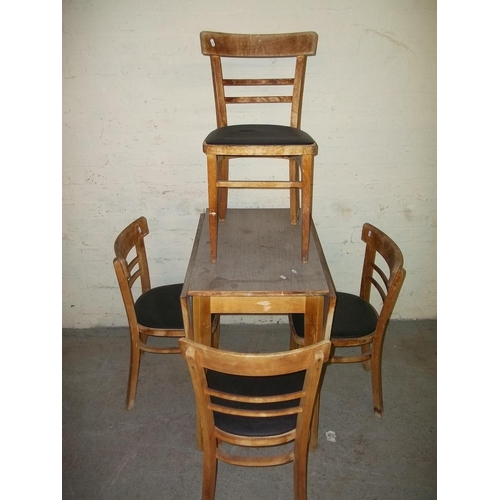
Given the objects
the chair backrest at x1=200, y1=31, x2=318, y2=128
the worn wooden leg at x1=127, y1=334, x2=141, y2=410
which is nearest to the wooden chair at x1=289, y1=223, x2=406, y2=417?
the worn wooden leg at x1=127, y1=334, x2=141, y2=410

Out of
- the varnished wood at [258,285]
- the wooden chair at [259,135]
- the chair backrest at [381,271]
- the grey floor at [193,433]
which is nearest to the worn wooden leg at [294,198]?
the wooden chair at [259,135]

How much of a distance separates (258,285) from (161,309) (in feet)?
2.38

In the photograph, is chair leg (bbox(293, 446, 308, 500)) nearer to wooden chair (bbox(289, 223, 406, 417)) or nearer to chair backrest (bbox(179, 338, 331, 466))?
chair backrest (bbox(179, 338, 331, 466))

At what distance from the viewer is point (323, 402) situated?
2555 millimetres

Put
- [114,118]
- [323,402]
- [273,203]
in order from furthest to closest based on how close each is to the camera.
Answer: [273,203] → [114,118] → [323,402]

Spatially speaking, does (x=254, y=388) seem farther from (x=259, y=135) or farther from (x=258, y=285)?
(x=259, y=135)

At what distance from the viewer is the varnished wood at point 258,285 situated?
1927 mm

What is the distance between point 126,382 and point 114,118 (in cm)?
143

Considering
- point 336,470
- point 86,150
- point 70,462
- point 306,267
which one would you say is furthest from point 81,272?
point 336,470

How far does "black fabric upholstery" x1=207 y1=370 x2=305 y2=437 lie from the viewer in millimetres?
1755

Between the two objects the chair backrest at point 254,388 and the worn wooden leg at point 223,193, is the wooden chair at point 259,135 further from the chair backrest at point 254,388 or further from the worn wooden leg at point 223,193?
the chair backrest at point 254,388

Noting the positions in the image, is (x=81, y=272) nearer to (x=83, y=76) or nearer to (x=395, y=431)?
(x=83, y=76)

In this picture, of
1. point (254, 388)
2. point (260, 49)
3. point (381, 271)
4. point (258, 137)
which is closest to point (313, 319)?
point (254, 388)

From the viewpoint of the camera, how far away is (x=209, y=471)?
1.79 metres
